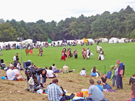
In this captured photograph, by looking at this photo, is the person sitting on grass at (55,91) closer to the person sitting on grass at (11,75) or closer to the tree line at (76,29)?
the person sitting on grass at (11,75)

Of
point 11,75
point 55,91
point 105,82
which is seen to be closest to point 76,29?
point 11,75

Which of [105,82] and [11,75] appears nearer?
[105,82]

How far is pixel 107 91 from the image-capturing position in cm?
998

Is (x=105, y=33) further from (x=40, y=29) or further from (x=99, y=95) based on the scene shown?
(x=99, y=95)

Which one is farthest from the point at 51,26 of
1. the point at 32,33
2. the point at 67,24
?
the point at 32,33

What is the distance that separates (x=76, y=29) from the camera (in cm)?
9700

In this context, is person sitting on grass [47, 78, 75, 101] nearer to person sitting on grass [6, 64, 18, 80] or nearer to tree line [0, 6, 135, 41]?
person sitting on grass [6, 64, 18, 80]

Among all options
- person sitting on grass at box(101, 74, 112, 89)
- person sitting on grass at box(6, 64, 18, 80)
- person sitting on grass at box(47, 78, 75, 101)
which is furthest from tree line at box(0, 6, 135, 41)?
person sitting on grass at box(47, 78, 75, 101)

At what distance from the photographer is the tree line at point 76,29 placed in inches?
2817

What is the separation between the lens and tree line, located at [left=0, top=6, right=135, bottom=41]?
71562 millimetres

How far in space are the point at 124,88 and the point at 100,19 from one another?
8443cm

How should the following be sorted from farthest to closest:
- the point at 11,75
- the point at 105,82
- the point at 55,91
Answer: the point at 11,75 < the point at 105,82 < the point at 55,91

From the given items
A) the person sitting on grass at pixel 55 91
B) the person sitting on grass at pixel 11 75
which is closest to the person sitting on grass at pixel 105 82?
the person sitting on grass at pixel 55 91

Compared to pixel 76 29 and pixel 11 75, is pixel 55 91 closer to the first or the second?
pixel 11 75
